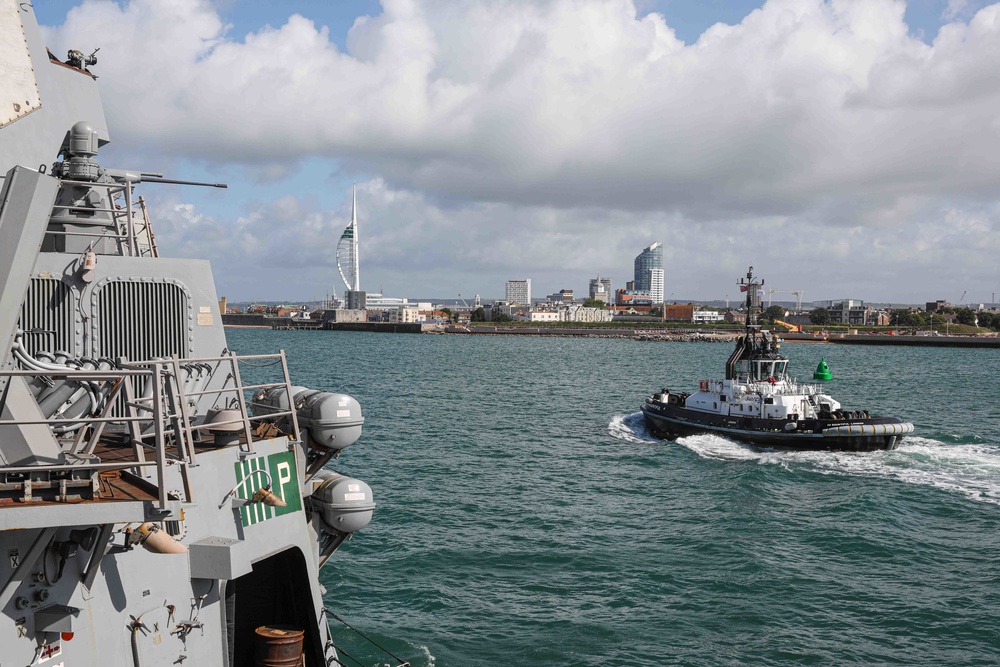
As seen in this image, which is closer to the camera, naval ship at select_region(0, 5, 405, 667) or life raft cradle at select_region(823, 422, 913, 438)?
naval ship at select_region(0, 5, 405, 667)

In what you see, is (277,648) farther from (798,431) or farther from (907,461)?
(907,461)

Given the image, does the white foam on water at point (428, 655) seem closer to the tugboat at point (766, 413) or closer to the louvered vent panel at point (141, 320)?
the louvered vent panel at point (141, 320)

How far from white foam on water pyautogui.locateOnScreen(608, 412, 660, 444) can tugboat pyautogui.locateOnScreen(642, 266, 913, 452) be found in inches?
35.8

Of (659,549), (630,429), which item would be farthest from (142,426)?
(630,429)

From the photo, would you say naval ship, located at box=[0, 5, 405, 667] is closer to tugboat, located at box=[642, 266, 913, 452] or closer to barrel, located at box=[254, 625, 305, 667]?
barrel, located at box=[254, 625, 305, 667]

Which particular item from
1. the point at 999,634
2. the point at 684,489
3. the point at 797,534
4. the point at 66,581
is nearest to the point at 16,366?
the point at 66,581

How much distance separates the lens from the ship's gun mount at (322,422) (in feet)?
32.8

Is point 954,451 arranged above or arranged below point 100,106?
below

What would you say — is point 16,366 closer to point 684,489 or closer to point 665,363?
point 684,489

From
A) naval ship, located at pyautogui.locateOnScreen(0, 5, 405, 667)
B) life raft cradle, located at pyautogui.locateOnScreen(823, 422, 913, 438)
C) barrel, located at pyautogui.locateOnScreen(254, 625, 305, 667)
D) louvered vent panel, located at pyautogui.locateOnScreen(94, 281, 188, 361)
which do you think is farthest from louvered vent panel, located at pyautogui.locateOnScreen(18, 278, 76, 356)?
life raft cradle, located at pyautogui.locateOnScreen(823, 422, 913, 438)

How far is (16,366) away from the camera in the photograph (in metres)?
8.84

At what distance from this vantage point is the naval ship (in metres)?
5.66

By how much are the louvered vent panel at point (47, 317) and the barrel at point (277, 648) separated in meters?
4.50

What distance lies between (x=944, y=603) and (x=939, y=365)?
9936cm
